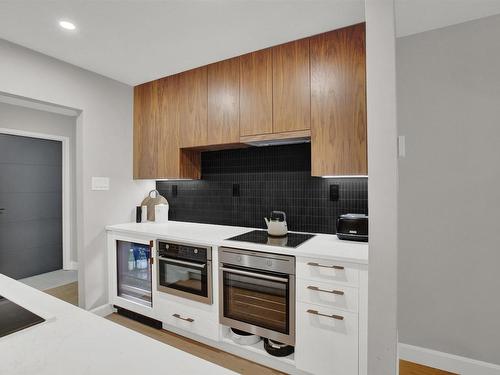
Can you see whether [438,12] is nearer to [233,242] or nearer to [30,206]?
[233,242]

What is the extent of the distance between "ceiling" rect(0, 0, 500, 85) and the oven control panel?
5.52 feet

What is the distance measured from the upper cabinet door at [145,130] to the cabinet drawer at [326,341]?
2.11 meters

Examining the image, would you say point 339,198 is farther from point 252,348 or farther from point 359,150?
point 252,348

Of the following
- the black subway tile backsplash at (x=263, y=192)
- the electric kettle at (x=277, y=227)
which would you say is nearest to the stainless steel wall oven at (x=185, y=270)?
the electric kettle at (x=277, y=227)

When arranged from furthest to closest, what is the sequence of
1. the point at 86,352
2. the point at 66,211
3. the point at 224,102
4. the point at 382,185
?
the point at 66,211
the point at 224,102
the point at 382,185
the point at 86,352

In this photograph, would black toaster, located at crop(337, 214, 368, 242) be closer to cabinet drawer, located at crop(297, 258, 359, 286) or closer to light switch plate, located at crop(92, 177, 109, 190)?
cabinet drawer, located at crop(297, 258, 359, 286)

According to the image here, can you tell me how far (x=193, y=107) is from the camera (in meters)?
2.68

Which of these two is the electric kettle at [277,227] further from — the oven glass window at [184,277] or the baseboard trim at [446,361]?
the baseboard trim at [446,361]

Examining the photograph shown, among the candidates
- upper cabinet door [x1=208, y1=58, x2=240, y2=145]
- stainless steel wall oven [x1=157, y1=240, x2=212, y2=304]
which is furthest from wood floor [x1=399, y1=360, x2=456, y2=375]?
upper cabinet door [x1=208, y1=58, x2=240, y2=145]

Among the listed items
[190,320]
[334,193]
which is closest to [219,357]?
[190,320]

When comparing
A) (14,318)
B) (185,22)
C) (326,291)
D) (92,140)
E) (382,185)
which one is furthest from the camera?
(92,140)

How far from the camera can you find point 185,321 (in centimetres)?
230

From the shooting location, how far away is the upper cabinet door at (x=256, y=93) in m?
2.26

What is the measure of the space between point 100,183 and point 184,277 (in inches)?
Answer: 53.5
